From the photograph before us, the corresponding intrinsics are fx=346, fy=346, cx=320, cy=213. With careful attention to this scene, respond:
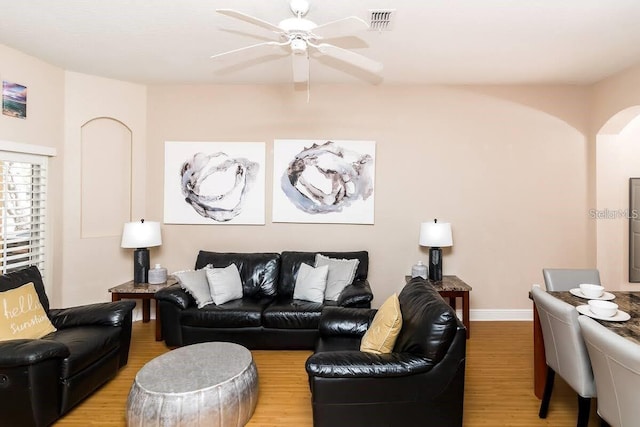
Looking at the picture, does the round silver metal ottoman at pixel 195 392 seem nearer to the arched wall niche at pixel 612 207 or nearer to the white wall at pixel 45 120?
the white wall at pixel 45 120

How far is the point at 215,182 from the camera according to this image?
4.40 meters

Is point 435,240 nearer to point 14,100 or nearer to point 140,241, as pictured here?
point 140,241

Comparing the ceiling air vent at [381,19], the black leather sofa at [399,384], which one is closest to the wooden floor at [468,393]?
the black leather sofa at [399,384]

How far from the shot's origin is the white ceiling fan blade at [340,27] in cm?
213

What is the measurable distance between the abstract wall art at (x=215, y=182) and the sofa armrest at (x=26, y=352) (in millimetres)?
2346

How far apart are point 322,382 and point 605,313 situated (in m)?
1.71

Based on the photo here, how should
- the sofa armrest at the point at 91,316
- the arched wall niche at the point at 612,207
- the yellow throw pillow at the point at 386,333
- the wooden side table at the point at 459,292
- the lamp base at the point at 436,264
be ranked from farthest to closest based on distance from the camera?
the arched wall niche at the point at 612,207
the lamp base at the point at 436,264
the wooden side table at the point at 459,292
the sofa armrest at the point at 91,316
the yellow throw pillow at the point at 386,333

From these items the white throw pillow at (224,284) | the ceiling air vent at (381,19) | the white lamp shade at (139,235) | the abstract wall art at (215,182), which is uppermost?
the ceiling air vent at (381,19)

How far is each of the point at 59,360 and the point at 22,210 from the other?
1982 millimetres

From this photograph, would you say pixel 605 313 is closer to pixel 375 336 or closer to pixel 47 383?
pixel 375 336

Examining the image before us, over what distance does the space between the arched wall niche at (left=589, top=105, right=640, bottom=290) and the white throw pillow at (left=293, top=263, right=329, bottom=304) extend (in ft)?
11.2

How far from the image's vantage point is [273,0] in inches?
98.6

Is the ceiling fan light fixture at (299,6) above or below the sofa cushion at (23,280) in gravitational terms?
above

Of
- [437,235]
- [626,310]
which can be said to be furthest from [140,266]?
[626,310]
